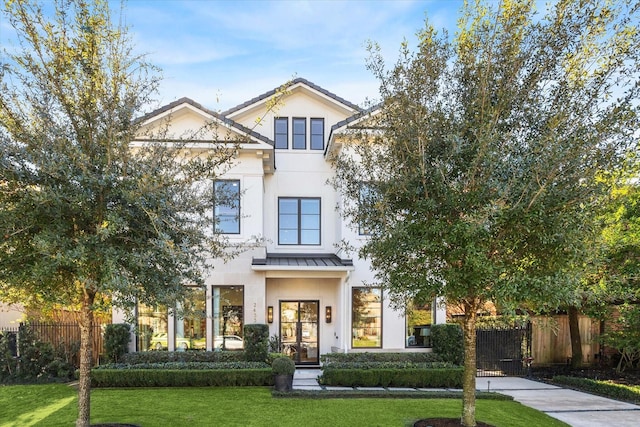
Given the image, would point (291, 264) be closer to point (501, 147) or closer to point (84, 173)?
point (84, 173)

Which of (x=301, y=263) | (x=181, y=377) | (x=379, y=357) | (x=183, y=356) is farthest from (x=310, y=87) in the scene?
(x=181, y=377)

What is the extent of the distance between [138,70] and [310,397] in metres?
8.08

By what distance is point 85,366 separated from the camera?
6.78m

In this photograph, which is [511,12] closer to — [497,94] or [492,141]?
[497,94]

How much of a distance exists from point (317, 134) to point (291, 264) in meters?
5.34

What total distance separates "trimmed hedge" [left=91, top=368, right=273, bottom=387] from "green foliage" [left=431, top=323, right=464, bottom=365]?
5.66m

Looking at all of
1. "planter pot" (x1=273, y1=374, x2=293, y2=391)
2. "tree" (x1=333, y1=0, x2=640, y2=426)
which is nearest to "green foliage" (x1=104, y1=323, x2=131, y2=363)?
"planter pot" (x1=273, y1=374, x2=293, y2=391)

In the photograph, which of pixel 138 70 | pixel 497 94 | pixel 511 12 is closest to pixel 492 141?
pixel 497 94

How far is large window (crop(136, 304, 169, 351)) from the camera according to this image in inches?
551

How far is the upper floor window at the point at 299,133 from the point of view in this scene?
16.6 meters

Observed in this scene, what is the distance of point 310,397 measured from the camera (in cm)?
1041

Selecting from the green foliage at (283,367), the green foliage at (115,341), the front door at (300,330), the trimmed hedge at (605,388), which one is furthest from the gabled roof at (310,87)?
the trimmed hedge at (605,388)

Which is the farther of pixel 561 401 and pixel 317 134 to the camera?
pixel 317 134

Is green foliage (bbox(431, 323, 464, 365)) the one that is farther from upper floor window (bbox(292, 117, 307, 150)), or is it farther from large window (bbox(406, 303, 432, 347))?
upper floor window (bbox(292, 117, 307, 150))
